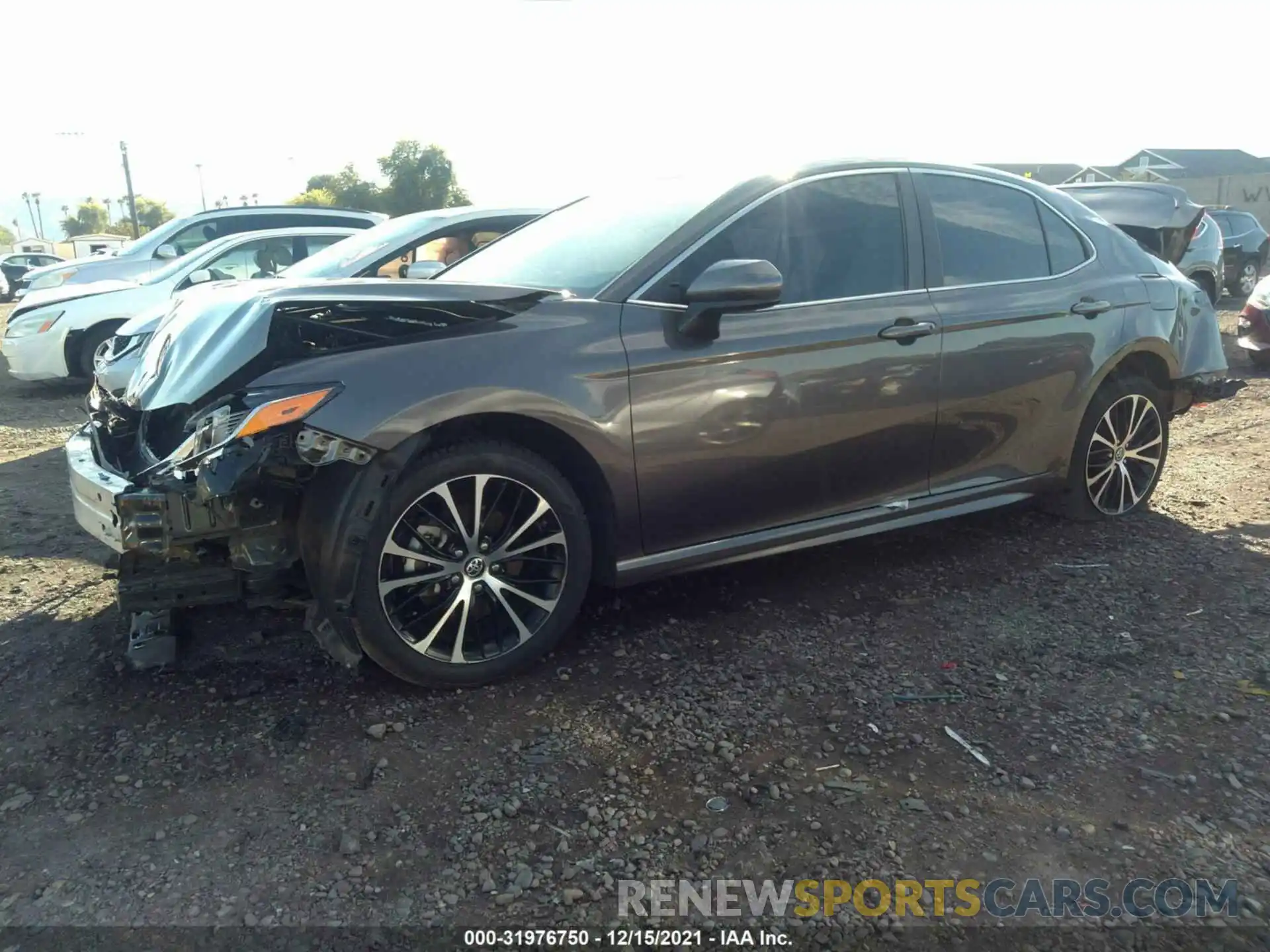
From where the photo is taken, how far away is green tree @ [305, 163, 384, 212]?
196ft

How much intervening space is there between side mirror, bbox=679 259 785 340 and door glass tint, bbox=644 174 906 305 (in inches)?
4.6

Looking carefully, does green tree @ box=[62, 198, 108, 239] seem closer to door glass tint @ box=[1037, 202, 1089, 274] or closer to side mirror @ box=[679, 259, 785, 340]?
door glass tint @ box=[1037, 202, 1089, 274]

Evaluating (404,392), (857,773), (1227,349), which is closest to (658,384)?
(404,392)

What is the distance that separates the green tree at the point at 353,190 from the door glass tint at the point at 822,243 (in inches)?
2258

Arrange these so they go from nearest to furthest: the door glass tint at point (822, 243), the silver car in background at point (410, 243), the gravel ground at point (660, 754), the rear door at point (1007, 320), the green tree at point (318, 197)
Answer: the gravel ground at point (660, 754)
the door glass tint at point (822, 243)
the rear door at point (1007, 320)
the silver car in background at point (410, 243)
the green tree at point (318, 197)

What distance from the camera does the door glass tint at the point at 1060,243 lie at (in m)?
4.46

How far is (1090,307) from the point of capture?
4457mm

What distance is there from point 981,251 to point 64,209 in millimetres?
155224

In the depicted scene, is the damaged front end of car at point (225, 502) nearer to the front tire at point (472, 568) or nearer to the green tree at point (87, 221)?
the front tire at point (472, 568)

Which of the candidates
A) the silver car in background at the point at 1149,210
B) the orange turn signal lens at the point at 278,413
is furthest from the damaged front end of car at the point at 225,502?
the silver car in background at the point at 1149,210

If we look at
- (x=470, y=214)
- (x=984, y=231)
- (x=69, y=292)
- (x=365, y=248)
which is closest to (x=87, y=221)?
(x=69, y=292)

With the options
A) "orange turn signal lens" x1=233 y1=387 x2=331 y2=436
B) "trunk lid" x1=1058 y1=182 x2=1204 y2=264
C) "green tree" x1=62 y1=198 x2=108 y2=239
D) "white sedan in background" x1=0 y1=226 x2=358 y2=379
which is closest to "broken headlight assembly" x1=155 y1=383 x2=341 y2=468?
"orange turn signal lens" x1=233 y1=387 x2=331 y2=436

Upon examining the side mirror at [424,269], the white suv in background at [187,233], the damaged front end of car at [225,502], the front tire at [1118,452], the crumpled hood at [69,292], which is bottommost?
the front tire at [1118,452]

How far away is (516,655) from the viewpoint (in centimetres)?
319
